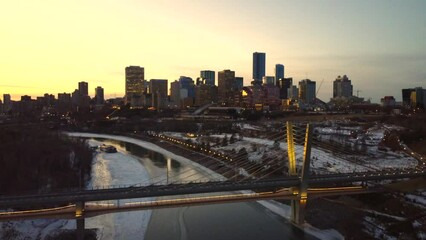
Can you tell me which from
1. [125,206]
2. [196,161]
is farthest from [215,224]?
[196,161]

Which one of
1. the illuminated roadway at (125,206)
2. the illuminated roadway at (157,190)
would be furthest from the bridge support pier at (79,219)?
the illuminated roadway at (157,190)

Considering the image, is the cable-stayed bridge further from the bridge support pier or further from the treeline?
the treeline

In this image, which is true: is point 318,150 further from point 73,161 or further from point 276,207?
point 73,161

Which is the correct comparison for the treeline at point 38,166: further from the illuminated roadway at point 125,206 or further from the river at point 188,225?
the illuminated roadway at point 125,206

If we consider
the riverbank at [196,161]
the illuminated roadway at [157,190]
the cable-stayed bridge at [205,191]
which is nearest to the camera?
the illuminated roadway at [157,190]

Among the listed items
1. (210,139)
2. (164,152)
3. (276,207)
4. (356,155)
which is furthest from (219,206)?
(210,139)

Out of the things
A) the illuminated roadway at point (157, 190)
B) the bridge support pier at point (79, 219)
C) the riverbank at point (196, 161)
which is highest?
the illuminated roadway at point (157, 190)

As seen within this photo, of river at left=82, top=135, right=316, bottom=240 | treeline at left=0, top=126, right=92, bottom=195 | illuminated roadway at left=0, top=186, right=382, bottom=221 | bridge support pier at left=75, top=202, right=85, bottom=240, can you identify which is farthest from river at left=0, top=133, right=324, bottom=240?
treeline at left=0, top=126, right=92, bottom=195

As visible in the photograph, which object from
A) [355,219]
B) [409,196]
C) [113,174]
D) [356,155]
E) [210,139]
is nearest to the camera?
[355,219]

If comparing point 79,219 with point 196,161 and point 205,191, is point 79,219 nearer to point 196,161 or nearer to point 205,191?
point 205,191
